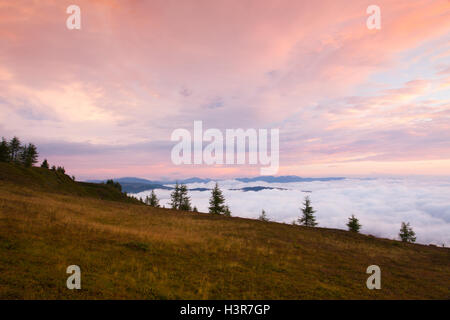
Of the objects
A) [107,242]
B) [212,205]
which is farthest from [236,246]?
[212,205]

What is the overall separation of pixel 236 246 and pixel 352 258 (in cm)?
1053

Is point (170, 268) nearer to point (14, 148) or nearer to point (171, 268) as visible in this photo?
point (171, 268)

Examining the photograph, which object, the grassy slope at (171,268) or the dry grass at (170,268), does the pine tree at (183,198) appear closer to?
the grassy slope at (171,268)

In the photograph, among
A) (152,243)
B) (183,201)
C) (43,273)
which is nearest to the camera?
(43,273)

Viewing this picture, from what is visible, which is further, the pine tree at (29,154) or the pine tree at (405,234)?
the pine tree at (29,154)

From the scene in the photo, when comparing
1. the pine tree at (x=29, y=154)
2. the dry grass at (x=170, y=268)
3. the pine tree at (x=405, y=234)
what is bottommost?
the pine tree at (x=405, y=234)

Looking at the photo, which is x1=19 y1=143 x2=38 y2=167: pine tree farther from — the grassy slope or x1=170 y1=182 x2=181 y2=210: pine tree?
the grassy slope

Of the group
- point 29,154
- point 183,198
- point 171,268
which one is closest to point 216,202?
point 183,198

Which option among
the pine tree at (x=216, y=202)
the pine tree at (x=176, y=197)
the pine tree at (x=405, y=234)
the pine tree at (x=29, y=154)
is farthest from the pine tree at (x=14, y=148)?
the pine tree at (x=405, y=234)

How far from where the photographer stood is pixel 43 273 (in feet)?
27.0

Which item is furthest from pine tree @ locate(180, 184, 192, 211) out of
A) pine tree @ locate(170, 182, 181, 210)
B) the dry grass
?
the dry grass
